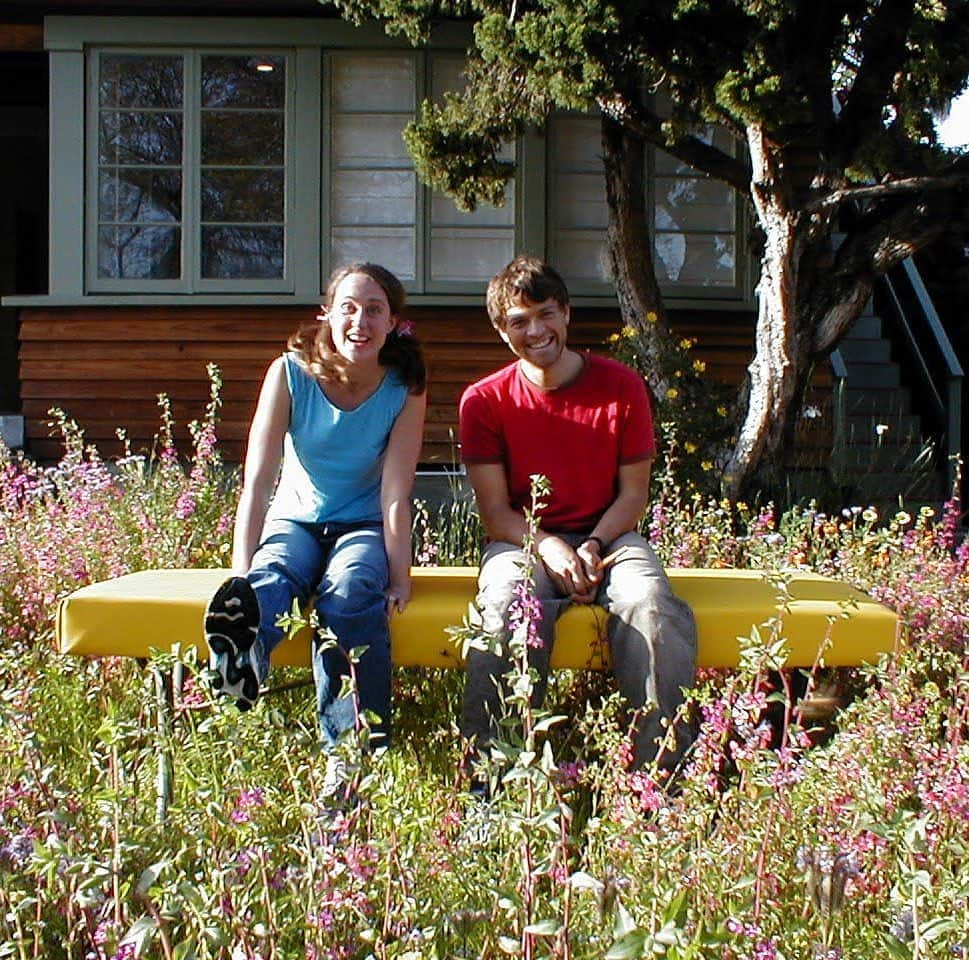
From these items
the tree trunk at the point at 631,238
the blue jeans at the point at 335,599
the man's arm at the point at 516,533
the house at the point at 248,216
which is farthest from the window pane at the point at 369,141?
the blue jeans at the point at 335,599

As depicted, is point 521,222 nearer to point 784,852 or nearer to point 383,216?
point 383,216

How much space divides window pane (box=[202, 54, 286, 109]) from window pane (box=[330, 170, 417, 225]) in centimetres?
69

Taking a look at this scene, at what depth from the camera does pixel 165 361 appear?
9.27 m

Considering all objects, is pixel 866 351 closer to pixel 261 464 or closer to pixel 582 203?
pixel 582 203

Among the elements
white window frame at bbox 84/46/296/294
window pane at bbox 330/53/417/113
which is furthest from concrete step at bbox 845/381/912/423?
white window frame at bbox 84/46/296/294

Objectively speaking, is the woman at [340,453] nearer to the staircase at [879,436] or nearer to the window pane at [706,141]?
the staircase at [879,436]

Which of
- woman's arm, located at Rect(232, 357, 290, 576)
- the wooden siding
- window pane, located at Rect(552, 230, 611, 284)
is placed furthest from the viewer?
window pane, located at Rect(552, 230, 611, 284)

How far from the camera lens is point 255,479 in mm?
3768

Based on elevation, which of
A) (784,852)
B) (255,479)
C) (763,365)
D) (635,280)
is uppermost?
(635,280)

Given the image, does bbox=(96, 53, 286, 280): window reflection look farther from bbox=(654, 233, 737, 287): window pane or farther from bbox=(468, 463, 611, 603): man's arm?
bbox=(468, 463, 611, 603): man's arm

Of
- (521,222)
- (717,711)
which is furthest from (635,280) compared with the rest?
(717,711)

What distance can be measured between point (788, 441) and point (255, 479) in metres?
4.26

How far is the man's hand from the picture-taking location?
3592 mm

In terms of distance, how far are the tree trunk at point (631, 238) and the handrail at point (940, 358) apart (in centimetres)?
208
